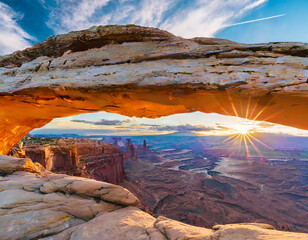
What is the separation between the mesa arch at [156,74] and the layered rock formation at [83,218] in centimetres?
276

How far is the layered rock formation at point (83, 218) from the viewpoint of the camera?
3.01 meters

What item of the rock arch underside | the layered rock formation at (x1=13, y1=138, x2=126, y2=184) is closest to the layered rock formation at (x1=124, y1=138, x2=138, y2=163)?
the layered rock formation at (x1=13, y1=138, x2=126, y2=184)

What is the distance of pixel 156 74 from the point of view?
369 centimetres

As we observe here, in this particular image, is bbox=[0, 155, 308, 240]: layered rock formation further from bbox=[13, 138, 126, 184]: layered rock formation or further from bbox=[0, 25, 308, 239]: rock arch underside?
bbox=[13, 138, 126, 184]: layered rock formation

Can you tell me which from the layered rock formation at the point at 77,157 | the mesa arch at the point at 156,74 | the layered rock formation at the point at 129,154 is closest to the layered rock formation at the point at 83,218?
the mesa arch at the point at 156,74

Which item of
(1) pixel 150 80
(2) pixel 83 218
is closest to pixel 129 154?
(2) pixel 83 218

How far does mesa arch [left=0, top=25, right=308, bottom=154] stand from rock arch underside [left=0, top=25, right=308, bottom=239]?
2 centimetres

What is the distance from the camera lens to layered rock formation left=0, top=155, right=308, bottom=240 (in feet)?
9.89

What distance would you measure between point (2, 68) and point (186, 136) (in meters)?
163

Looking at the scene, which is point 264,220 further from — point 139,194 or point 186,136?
point 186,136

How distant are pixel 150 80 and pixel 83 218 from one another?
4322 millimetres

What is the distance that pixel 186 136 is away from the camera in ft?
526

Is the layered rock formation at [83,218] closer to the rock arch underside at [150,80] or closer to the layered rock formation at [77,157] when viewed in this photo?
the rock arch underside at [150,80]

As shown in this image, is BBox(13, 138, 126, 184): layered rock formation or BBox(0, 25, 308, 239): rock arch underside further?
BBox(13, 138, 126, 184): layered rock formation
